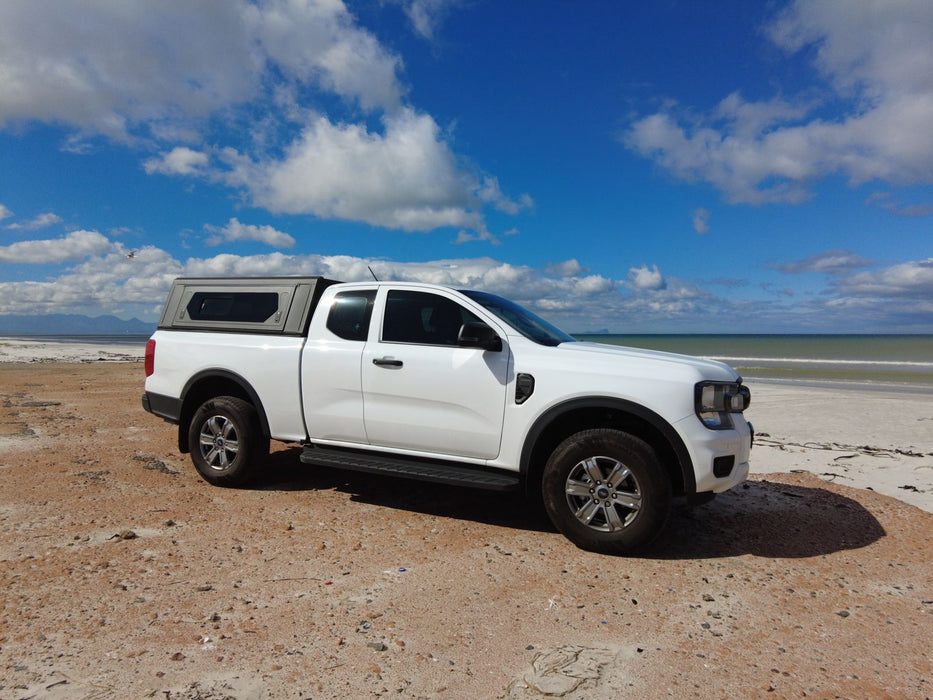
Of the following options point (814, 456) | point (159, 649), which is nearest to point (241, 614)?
point (159, 649)

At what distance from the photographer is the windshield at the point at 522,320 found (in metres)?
4.55

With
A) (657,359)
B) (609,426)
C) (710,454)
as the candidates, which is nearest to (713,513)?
(710,454)

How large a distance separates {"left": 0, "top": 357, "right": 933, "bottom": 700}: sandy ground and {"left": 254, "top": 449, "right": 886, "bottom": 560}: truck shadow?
0.09 ft

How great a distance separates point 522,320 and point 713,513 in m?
2.34

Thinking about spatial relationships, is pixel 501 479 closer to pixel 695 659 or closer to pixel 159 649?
pixel 695 659

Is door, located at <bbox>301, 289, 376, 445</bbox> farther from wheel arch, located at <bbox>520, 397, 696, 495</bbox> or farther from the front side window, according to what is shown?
wheel arch, located at <bbox>520, 397, 696, 495</bbox>

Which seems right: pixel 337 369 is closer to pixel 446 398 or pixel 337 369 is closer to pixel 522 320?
pixel 446 398

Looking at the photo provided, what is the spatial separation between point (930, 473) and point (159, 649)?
7454 millimetres

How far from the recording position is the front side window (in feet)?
15.2

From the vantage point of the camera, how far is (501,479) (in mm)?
4172

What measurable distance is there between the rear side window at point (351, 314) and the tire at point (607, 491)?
1980 millimetres

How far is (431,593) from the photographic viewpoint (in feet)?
11.0

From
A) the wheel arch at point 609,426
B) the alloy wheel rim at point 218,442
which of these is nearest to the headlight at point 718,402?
the wheel arch at point 609,426

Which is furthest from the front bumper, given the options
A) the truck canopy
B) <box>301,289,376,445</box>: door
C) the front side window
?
the truck canopy
